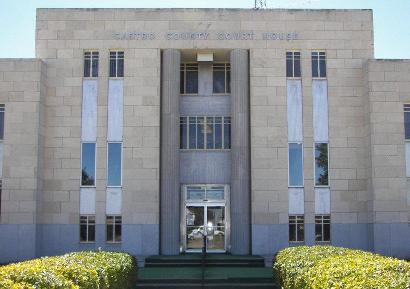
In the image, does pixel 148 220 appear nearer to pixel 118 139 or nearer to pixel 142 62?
pixel 118 139

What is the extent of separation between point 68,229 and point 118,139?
448 cm

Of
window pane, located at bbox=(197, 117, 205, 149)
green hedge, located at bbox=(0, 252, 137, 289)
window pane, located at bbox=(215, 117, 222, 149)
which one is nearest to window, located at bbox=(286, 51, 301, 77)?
window pane, located at bbox=(215, 117, 222, 149)

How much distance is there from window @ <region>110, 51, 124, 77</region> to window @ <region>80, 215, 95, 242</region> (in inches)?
254

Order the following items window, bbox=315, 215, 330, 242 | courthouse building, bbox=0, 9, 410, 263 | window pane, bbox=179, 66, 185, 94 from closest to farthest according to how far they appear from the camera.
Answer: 1. courthouse building, bbox=0, 9, 410, 263
2. window, bbox=315, 215, 330, 242
3. window pane, bbox=179, 66, 185, 94

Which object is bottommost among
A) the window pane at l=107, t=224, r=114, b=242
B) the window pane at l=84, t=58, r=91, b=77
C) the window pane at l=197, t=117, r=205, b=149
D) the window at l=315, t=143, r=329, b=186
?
the window pane at l=107, t=224, r=114, b=242

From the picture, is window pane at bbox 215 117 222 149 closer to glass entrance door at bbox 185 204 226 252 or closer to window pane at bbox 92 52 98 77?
glass entrance door at bbox 185 204 226 252

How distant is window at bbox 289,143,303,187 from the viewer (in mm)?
28328

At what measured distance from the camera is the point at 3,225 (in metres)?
27.1

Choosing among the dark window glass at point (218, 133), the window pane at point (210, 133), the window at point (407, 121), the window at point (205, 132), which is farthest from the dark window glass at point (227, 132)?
the window at point (407, 121)

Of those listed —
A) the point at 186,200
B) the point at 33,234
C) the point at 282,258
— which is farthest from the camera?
the point at 186,200

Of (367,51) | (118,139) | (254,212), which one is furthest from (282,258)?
(367,51)

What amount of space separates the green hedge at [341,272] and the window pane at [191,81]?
13892mm

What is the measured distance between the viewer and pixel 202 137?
95.7 ft

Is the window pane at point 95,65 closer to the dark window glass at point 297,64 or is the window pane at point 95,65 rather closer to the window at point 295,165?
the dark window glass at point 297,64
